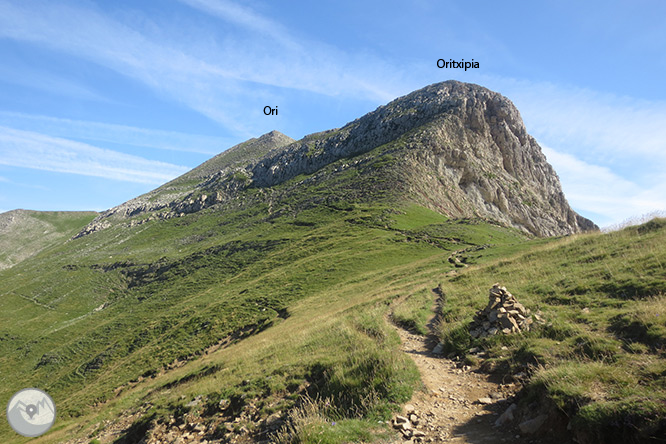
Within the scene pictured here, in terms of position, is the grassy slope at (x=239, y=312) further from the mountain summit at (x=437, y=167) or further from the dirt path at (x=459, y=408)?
the mountain summit at (x=437, y=167)

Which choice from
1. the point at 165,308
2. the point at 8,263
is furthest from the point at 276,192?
the point at 8,263

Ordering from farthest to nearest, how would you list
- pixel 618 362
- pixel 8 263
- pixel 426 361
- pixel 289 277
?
pixel 8 263
pixel 289 277
pixel 426 361
pixel 618 362

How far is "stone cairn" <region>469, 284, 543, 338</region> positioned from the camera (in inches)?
479

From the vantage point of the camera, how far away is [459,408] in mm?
8570

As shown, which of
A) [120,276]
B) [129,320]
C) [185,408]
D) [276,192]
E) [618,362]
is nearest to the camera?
[618,362]

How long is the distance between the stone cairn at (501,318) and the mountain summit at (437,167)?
77118mm

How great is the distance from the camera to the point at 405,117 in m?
140

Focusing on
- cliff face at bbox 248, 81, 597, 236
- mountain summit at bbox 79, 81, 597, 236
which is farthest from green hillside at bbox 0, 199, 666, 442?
cliff face at bbox 248, 81, 597, 236

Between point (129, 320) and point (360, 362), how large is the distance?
66.6 metres

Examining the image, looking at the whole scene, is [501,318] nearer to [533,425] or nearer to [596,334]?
[596,334]

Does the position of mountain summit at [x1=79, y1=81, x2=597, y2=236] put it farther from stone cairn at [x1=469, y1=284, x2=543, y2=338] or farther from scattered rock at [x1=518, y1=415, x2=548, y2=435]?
scattered rock at [x1=518, y1=415, x2=548, y2=435]

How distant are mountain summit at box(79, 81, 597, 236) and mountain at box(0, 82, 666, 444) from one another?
101 centimetres

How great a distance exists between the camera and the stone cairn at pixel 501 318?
1216cm

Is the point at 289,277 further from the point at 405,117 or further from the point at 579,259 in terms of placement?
the point at 405,117
